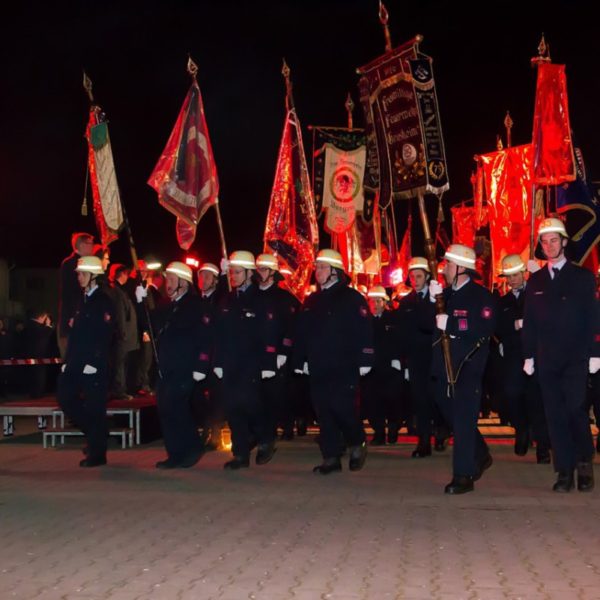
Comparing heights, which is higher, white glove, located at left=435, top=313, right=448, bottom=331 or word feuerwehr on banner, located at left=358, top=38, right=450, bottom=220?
word feuerwehr on banner, located at left=358, top=38, right=450, bottom=220

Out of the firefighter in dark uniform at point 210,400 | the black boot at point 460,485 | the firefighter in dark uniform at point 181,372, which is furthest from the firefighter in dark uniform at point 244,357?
the black boot at point 460,485

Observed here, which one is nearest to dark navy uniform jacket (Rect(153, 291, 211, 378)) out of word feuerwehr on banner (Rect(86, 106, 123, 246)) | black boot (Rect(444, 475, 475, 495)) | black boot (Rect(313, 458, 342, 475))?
black boot (Rect(313, 458, 342, 475))

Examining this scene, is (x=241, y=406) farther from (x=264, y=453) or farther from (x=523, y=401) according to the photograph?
(x=523, y=401)

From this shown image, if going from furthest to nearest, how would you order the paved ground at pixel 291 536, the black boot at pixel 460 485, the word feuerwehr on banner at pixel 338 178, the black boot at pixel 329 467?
the word feuerwehr on banner at pixel 338 178
the black boot at pixel 329 467
the black boot at pixel 460 485
the paved ground at pixel 291 536

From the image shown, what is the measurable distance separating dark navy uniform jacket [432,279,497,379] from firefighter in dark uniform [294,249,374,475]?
1.60 m

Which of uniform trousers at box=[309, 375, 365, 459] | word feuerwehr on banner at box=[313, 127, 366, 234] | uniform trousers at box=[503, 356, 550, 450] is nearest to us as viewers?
uniform trousers at box=[309, 375, 365, 459]

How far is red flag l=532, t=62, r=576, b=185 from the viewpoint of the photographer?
656 inches

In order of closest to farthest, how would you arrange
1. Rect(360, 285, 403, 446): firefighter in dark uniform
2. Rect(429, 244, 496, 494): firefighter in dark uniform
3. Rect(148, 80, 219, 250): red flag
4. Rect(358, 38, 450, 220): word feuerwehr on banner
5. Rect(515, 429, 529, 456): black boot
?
Rect(429, 244, 496, 494): firefighter in dark uniform < Rect(358, 38, 450, 220): word feuerwehr on banner < Rect(515, 429, 529, 456): black boot < Rect(360, 285, 403, 446): firefighter in dark uniform < Rect(148, 80, 219, 250): red flag

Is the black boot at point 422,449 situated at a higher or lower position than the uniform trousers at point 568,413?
→ lower

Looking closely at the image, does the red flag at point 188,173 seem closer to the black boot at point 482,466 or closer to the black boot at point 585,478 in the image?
the black boot at point 482,466

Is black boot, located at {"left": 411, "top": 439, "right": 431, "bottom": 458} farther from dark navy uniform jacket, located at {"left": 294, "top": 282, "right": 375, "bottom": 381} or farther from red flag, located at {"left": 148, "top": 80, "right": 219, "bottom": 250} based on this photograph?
red flag, located at {"left": 148, "top": 80, "right": 219, "bottom": 250}

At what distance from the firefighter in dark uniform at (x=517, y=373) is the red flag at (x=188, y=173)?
4946mm

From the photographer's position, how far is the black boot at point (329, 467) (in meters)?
11.9

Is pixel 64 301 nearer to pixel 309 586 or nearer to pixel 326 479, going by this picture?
pixel 326 479
